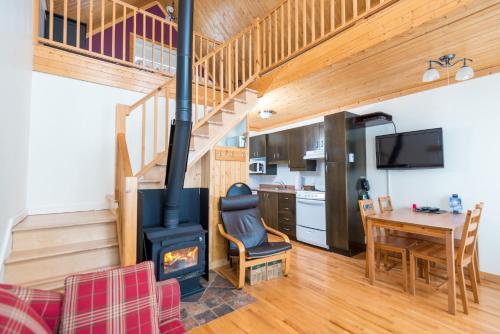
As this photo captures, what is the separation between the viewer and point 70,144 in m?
3.05

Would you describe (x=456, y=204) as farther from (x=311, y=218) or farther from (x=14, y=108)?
(x=14, y=108)

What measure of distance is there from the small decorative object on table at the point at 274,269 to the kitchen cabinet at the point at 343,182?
1.28 metres

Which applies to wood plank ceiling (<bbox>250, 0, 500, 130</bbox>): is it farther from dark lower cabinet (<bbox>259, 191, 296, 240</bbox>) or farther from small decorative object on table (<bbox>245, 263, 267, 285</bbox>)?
small decorative object on table (<bbox>245, 263, 267, 285</bbox>)

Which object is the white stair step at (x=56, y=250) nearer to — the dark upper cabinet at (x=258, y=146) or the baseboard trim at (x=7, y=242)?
the baseboard trim at (x=7, y=242)

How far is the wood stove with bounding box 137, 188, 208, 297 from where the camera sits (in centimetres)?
222

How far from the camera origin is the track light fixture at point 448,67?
8.10ft

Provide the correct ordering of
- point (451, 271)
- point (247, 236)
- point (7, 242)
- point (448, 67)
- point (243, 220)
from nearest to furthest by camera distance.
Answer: point (7, 242) < point (451, 271) < point (448, 67) < point (247, 236) < point (243, 220)

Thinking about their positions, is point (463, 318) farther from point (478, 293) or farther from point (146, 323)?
point (146, 323)

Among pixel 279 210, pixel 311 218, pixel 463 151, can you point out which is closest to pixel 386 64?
pixel 463 151

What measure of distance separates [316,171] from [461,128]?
2318 millimetres

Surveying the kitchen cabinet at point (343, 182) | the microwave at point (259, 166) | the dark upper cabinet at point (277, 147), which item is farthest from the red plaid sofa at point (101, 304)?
the microwave at point (259, 166)

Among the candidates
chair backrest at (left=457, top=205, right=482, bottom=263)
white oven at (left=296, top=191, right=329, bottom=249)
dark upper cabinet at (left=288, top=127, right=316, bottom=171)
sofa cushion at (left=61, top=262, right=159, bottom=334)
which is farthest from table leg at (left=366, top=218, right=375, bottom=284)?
sofa cushion at (left=61, top=262, right=159, bottom=334)

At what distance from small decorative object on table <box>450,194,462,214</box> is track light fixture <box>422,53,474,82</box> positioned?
1.47 metres

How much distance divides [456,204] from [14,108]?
195 inches
